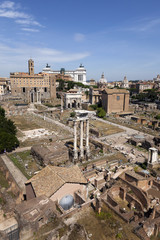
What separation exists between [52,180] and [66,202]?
8.54 feet

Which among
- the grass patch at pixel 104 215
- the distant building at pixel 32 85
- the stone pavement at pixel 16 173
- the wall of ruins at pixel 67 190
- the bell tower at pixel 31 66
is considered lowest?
the stone pavement at pixel 16 173

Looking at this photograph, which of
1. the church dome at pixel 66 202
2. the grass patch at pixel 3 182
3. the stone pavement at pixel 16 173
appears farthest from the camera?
the stone pavement at pixel 16 173

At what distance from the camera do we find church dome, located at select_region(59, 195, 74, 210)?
16.9 metres

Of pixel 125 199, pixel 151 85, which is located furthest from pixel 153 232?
pixel 151 85

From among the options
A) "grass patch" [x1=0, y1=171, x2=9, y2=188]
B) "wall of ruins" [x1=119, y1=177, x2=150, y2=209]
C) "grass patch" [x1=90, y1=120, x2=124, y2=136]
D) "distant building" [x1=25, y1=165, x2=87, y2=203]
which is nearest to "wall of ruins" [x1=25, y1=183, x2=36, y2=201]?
"distant building" [x1=25, y1=165, x2=87, y2=203]

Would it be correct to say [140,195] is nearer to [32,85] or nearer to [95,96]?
[95,96]

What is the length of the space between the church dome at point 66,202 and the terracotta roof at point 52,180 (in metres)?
1.27

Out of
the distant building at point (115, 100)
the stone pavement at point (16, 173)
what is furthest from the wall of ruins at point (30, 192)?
the distant building at point (115, 100)

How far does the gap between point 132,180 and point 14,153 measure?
20963mm

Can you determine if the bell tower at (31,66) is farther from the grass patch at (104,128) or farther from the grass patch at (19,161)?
the grass patch at (19,161)

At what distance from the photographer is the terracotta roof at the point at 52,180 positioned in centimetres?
1727

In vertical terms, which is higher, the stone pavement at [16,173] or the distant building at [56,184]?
the distant building at [56,184]

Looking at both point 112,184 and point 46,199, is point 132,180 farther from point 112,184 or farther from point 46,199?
point 46,199

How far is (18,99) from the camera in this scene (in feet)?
305
